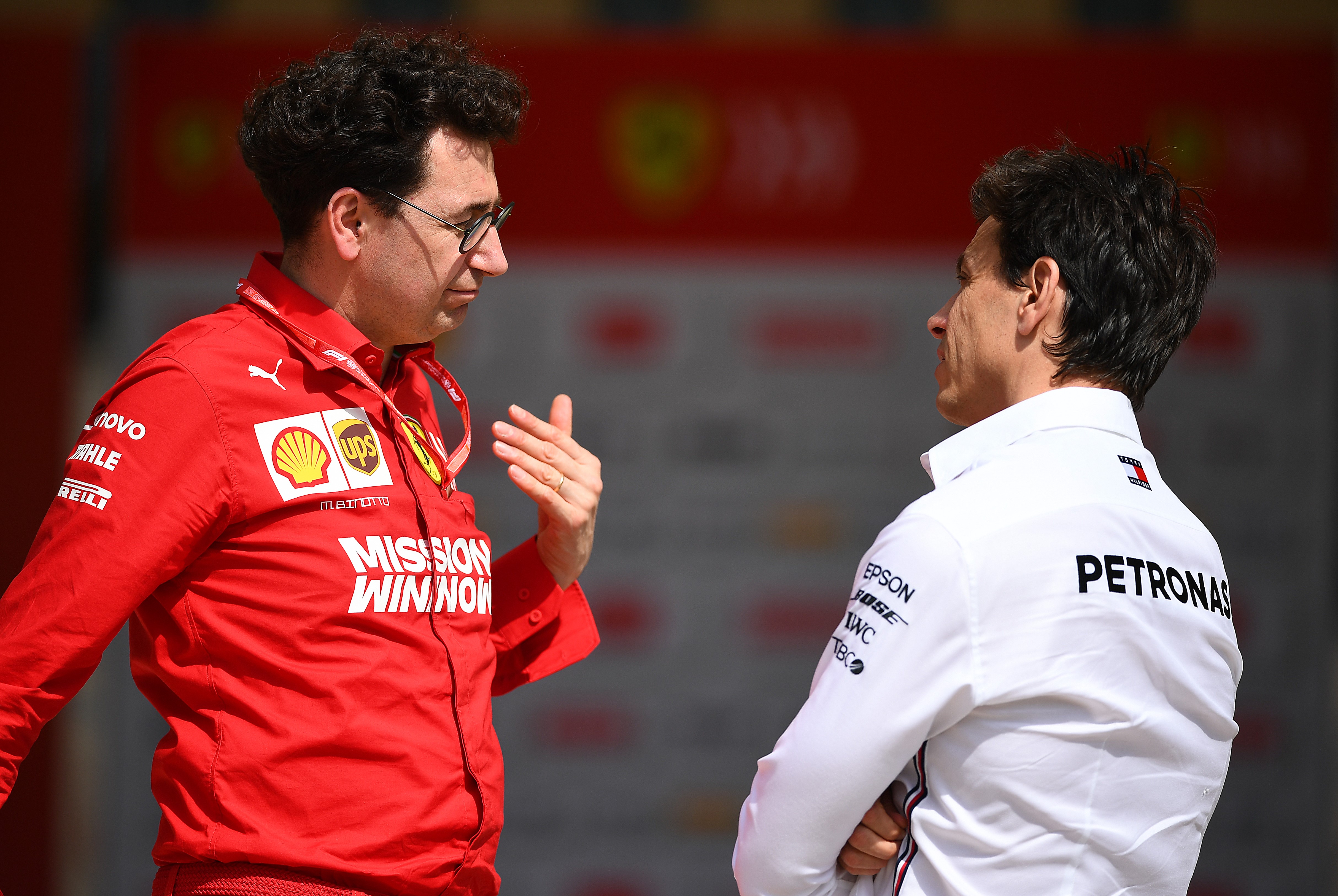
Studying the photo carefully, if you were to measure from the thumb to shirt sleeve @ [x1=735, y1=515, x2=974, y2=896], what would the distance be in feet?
1.72

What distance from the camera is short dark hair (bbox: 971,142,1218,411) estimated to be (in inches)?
59.1

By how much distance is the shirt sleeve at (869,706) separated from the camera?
134cm

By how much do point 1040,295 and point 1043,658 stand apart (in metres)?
0.45

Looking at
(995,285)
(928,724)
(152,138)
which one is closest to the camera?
(928,724)

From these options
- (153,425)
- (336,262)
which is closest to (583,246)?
(336,262)

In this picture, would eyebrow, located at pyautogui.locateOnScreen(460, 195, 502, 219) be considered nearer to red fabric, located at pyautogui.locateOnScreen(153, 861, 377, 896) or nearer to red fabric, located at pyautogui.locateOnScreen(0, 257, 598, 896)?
red fabric, located at pyautogui.locateOnScreen(0, 257, 598, 896)

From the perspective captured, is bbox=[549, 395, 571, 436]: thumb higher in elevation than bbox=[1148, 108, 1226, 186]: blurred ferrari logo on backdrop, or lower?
lower

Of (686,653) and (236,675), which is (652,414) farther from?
(236,675)

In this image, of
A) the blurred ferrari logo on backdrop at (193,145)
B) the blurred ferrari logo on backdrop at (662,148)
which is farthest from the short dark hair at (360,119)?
the blurred ferrari logo on backdrop at (193,145)

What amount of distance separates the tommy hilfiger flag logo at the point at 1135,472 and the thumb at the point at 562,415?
2.40 feet

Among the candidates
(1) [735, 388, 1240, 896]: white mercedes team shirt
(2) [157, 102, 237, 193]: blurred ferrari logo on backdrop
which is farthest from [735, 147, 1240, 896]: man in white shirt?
(2) [157, 102, 237, 193]: blurred ferrari logo on backdrop

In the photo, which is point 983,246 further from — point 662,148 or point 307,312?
point 662,148

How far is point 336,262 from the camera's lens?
64.2 inches

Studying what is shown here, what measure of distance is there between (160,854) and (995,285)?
120 cm
